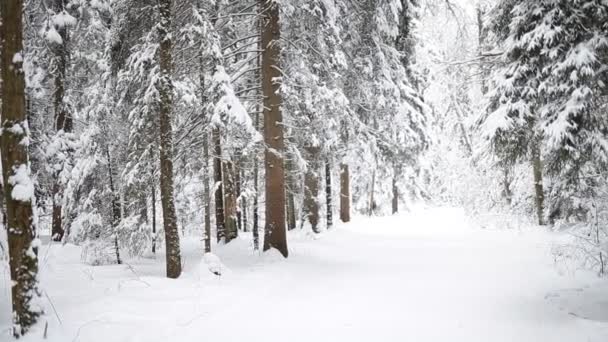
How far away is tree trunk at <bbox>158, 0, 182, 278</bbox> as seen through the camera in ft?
24.8

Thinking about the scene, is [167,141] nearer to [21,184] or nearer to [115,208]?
[21,184]

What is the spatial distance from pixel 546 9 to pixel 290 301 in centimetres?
739

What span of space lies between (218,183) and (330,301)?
6.00 metres

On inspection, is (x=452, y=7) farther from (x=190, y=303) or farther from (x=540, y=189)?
(x=190, y=303)

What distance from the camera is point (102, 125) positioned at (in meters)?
11.2

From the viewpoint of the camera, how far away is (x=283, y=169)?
418 inches

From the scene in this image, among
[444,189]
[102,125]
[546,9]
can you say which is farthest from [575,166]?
[444,189]

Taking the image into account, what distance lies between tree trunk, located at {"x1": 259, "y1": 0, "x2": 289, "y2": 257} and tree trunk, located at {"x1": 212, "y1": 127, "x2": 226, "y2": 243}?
1.66 m

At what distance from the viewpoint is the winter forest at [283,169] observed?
5391 millimetres

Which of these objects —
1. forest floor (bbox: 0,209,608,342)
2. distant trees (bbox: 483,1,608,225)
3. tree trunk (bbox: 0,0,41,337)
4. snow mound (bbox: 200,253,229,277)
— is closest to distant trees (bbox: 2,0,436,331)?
snow mound (bbox: 200,253,229,277)

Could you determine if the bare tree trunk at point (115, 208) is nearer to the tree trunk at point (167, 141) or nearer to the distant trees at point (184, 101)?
the distant trees at point (184, 101)

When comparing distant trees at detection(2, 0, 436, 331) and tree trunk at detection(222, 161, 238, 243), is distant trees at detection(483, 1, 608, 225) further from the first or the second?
tree trunk at detection(222, 161, 238, 243)

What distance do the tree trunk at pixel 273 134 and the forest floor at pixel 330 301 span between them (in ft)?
2.40

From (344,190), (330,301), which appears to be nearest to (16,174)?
(330,301)
